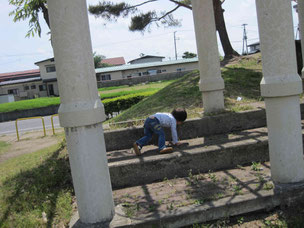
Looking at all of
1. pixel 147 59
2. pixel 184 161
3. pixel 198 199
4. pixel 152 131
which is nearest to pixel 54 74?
pixel 147 59

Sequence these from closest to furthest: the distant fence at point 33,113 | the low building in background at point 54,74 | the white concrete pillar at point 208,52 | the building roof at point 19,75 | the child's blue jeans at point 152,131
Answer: the child's blue jeans at point 152,131, the white concrete pillar at point 208,52, the distant fence at point 33,113, the low building in background at point 54,74, the building roof at point 19,75

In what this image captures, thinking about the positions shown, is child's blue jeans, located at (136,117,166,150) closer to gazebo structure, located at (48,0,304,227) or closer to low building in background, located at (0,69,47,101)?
gazebo structure, located at (48,0,304,227)

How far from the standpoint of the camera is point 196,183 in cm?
373

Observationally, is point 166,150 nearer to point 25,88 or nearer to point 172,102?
point 172,102

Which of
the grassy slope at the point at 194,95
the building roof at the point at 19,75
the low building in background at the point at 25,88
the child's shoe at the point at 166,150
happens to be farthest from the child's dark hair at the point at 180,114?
the building roof at the point at 19,75

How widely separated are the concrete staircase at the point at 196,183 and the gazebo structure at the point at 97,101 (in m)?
0.26

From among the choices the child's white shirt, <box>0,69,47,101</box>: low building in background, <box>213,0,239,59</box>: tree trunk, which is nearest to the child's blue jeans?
the child's white shirt

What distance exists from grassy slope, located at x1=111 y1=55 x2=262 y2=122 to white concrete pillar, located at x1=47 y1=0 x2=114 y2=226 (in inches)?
126

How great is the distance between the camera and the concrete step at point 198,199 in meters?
2.92

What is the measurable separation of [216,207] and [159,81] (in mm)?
27254

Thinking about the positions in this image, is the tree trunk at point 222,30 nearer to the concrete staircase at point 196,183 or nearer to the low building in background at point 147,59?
the concrete staircase at point 196,183

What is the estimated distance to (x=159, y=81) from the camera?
2988 centimetres

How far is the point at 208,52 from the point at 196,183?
106 inches

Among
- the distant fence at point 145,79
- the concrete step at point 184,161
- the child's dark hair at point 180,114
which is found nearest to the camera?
the concrete step at point 184,161
